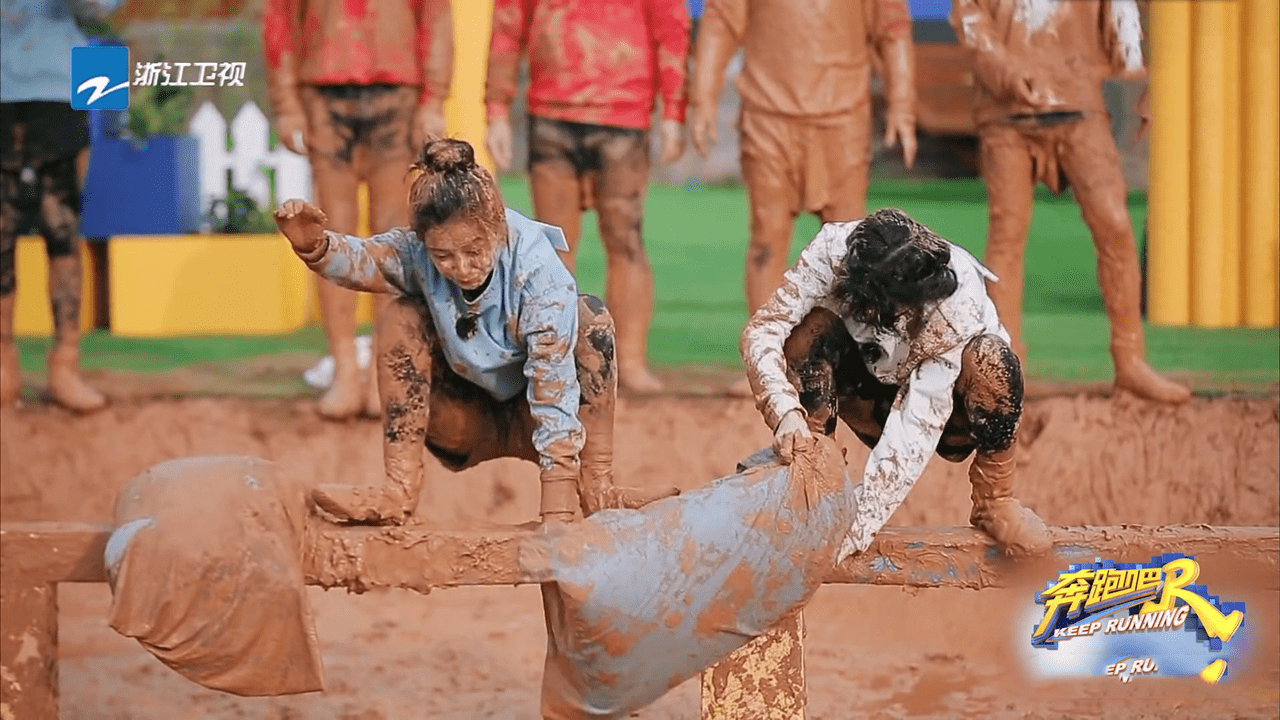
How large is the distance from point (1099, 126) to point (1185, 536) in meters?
2.41

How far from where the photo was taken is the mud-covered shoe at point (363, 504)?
338 centimetres

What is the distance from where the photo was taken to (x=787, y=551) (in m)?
3.21

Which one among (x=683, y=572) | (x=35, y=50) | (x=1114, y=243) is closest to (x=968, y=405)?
(x=683, y=572)

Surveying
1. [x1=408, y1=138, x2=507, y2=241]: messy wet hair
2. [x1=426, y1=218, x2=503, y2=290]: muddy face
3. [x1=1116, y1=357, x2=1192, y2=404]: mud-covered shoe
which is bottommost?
[x1=1116, y1=357, x2=1192, y2=404]: mud-covered shoe

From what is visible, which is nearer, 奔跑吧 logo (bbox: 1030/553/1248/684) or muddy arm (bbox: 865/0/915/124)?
奔跑吧 logo (bbox: 1030/553/1248/684)

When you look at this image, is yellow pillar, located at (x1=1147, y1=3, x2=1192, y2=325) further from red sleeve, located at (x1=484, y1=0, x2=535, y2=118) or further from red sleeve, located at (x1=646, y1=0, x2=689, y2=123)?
red sleeve, located at (x1=484, y1=0, x2=535, y2=118)

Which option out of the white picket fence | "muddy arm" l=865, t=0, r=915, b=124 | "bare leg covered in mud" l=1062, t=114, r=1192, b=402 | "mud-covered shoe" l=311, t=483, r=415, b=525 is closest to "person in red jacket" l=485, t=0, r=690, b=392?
"muddy arm" l=865, t=0, r=915, b=124

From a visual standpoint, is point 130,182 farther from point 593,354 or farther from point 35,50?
point 593,354

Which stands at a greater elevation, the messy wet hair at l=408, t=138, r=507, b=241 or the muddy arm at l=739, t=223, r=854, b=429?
the messy wet hair at l=408, t=138, r=507, b=241

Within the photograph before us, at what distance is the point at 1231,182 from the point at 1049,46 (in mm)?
1796

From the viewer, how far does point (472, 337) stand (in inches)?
131

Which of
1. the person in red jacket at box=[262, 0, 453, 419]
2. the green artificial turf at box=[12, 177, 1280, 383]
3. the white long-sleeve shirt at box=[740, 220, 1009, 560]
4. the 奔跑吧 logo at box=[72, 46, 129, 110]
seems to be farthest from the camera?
the green artificial turf at box=[12, 177, 1280, 383]

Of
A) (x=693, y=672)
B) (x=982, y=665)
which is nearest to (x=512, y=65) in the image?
(x=982, y=665)

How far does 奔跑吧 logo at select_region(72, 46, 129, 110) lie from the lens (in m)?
5.50
